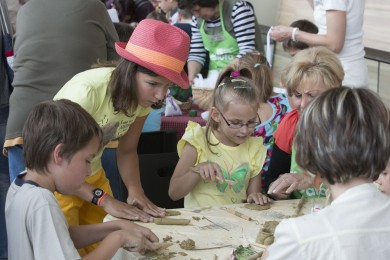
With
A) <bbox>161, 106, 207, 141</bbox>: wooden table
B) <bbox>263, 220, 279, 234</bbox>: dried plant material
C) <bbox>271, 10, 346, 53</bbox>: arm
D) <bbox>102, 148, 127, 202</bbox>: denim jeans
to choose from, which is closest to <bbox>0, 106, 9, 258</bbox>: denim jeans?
<bbox>102, 148, 127, 202</bbox>: denim jeans

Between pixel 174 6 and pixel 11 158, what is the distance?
16.3ft

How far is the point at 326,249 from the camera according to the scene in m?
1.42

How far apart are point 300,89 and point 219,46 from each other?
1957 millimetres

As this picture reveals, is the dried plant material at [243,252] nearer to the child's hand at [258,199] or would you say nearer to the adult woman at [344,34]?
the child's hand at [258,199]

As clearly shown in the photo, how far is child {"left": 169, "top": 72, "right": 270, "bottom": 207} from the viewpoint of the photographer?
2744 mm

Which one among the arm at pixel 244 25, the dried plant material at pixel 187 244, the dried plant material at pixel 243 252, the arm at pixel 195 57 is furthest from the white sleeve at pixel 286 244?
the arm at pixel 195 57

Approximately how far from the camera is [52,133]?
200cm

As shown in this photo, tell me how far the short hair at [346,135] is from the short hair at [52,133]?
2.83 ft

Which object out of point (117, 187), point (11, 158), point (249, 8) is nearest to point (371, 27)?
point (249, 8)

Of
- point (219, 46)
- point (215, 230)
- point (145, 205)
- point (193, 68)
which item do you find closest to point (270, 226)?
point (215, 230)

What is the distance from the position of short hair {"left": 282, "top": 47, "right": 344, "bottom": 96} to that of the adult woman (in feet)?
1.95

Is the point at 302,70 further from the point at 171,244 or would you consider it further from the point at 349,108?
the point at 349,108

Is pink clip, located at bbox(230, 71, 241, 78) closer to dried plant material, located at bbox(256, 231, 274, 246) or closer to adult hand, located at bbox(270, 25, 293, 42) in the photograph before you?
adult hand, located at bbox(270, 25, 293, 42)

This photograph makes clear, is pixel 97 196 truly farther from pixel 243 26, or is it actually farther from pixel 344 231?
pixel 243 26
